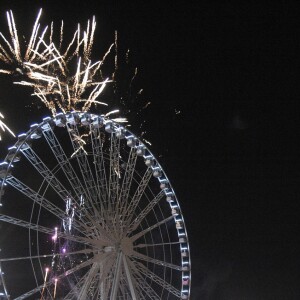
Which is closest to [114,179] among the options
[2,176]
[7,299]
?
[2,176]

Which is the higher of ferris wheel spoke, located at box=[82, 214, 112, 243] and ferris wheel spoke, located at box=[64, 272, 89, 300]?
ferris wheel spoke, located at box=[82, 214, 112, 243]

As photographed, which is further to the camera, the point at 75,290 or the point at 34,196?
the point at 75,290

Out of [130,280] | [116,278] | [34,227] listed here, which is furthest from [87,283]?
[34,227]

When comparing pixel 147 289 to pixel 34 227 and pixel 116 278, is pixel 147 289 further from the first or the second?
pixel 34 227

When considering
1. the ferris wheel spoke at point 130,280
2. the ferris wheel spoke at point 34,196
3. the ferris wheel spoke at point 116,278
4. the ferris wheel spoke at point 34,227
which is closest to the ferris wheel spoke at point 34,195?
the ferris wheel spoke at point 34,196

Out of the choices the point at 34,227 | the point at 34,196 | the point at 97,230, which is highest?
the point at 34,196

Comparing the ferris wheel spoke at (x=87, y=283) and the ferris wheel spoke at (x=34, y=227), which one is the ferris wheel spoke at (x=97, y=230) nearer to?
the ferris wheel spoke at (x=34, y=227)

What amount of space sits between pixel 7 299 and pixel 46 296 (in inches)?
545

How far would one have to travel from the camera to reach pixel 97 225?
563 inches

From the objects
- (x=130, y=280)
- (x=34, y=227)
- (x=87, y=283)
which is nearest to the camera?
(x=34, y=227)

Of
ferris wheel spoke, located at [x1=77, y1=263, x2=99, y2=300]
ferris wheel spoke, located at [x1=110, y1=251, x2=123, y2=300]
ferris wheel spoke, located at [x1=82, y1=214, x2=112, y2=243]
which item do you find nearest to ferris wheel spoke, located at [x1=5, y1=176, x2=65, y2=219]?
ferris wheel spoke, located at [x1=82, y1=214, x2=112, y2=243]

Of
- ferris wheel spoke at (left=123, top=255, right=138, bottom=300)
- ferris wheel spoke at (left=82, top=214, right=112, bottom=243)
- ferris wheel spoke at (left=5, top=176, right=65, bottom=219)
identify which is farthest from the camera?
ferris wheel spoke at (left=123, top=255, right=138, bottom=300)

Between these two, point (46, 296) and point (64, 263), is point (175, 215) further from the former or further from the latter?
point (46, 296)

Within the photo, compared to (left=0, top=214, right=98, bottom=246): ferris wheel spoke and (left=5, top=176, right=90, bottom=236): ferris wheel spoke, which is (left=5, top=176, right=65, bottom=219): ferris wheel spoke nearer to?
(left=5, top=176, right=90, bottom=236): ferris wheel spoke
